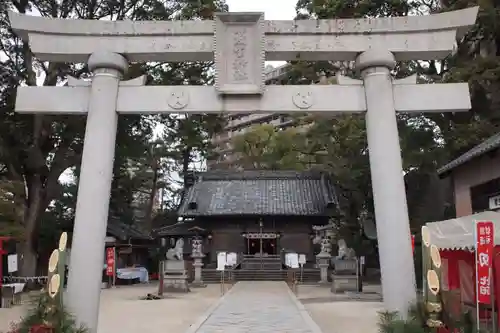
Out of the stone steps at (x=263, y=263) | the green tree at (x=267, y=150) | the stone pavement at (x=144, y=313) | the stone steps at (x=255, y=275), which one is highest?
the green tree at (x=267, y=150)

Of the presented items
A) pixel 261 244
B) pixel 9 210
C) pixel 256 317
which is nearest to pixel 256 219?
pixel 261 244

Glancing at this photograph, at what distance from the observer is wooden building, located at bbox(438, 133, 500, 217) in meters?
13.8

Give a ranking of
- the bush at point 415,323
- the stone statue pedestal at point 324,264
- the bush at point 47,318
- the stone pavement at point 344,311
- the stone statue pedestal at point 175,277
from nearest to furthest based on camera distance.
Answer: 1. the bush at point 415,323
2. the bush at point 47,318
3. the stone pavement at point 344,311
4. the stone statue pedestal at point 175,277
5. the stone statue pedestal at point 324,264

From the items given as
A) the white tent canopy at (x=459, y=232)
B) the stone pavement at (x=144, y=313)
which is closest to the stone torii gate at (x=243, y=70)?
the white tent canopy at (x=459, y=232)

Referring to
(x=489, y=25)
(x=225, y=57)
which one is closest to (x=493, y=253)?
(x=225, y=57)

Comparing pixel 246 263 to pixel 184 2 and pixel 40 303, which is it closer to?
pixel 184 2

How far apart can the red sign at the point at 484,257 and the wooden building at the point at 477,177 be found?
562 centimetres

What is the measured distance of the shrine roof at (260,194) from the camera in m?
33.4

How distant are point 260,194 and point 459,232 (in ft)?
85.9

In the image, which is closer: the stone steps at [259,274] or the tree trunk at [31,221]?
the tree trunk at [31,221]

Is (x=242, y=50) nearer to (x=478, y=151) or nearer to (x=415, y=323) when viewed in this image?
(x=415, y=323)

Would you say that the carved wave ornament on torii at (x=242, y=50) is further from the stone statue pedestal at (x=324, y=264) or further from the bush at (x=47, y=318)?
the stone statue pedestal at (x=324, y=264)

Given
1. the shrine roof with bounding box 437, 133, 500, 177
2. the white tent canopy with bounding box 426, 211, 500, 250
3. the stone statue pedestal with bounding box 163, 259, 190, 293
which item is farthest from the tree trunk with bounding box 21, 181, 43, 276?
the white tent canopy with bounding box 426, 211, 500, 250

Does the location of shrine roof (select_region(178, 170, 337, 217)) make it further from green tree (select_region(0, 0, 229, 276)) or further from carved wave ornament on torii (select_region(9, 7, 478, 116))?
carved wave ornament on torii (select_region(9, 7, 478, 116))
